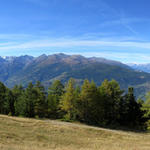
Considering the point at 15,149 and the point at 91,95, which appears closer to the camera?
the point at 15,149

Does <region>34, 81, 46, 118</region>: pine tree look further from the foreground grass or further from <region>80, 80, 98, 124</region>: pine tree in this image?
the foreground grass

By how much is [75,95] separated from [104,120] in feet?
37.6

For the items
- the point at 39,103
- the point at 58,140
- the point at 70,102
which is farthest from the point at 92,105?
the point at 58,140

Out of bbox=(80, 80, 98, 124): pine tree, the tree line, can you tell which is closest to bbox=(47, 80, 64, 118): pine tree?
the tree line

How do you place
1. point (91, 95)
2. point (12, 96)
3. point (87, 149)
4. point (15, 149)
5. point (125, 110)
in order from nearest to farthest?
point (15, 149)
point (87, 149)
point (91, 95)
point (125, 110)
point (12, 96)

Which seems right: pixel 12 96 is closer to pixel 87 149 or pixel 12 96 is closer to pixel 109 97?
pixel 109 97

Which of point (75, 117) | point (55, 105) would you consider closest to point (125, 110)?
point (75, 117)

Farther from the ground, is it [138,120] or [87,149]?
[87,149]

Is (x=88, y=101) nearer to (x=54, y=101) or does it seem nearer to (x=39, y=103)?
(x=54, y=101)

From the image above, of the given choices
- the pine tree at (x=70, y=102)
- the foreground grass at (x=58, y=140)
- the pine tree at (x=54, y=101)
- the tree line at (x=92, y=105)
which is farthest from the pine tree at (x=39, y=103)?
the foreground grass at (x=58, y=140)

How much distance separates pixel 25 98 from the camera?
156 feet

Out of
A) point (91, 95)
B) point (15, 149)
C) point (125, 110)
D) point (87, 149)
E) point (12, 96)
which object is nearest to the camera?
point (15, 149)

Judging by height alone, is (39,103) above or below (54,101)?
below

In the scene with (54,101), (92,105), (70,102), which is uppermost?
(70,102)
